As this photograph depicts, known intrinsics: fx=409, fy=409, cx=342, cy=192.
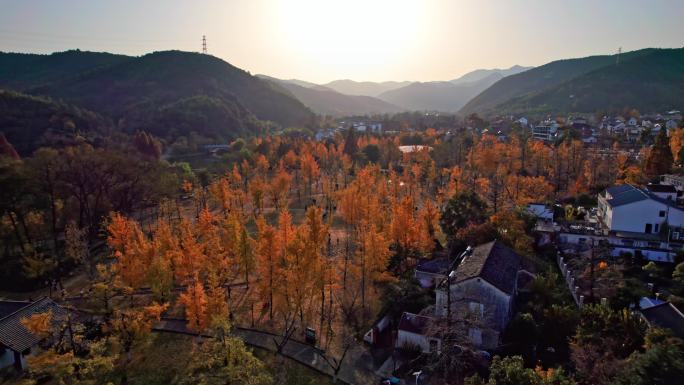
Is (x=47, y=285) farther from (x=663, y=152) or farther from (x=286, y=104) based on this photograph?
(x=286, y=104)

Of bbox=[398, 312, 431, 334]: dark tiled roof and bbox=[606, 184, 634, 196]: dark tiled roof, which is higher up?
bbox=[606, 184, 634, 196]: dark tiled roof

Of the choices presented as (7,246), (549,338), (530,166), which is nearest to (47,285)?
A: (7,246)

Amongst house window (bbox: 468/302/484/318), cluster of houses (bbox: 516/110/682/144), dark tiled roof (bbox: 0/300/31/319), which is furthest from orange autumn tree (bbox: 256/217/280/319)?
→ cluster of houses (bbox: 516/110/682/144)

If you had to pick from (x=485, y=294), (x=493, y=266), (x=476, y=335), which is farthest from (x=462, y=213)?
(x=476, y=335)

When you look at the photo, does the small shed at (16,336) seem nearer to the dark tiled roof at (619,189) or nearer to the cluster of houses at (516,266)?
the cluster of houses at (516,266)

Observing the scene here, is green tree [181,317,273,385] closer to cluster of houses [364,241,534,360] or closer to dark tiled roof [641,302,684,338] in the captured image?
cluster of houses [364,241,534,360]
